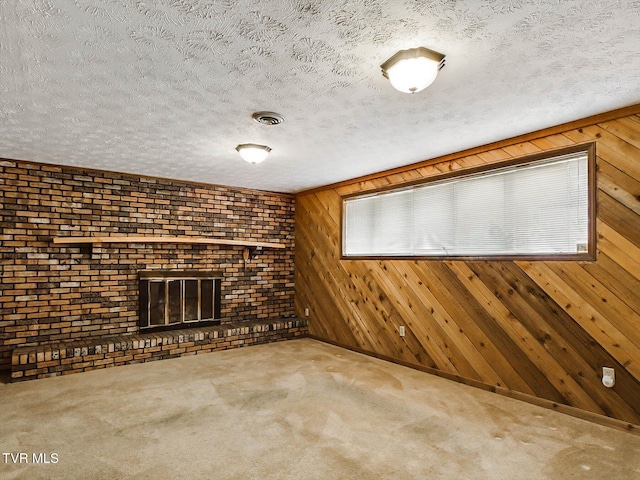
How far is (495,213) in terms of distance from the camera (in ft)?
12.6

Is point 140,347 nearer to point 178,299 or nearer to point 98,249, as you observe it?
point 178,299

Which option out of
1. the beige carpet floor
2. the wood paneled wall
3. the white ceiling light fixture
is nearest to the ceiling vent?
the white ceiling light fixture

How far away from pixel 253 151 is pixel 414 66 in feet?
6.58

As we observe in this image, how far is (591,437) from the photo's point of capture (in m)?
2.80

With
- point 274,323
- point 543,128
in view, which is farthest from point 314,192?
point 543,128

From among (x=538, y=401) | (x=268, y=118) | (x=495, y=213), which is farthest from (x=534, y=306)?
(x=268, y=118)

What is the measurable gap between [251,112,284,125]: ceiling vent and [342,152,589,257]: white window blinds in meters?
2.16

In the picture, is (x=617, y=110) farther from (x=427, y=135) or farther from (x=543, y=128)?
(x=427, y=135)

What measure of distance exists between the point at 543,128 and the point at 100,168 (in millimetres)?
4938

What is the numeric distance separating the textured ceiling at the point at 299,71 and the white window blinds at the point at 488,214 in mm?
449

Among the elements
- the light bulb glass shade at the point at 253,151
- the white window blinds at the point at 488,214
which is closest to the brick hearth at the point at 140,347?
the white window blinds at the point at 488,214

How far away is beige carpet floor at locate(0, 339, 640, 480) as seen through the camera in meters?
2.37

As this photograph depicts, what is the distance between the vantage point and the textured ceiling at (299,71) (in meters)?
1.77

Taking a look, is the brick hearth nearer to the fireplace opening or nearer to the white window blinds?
the fireplace opening
